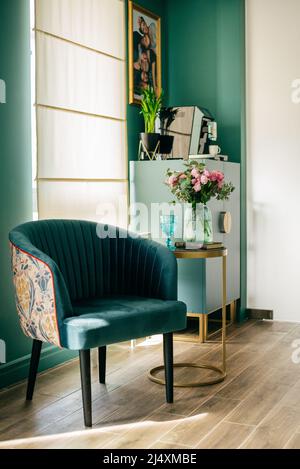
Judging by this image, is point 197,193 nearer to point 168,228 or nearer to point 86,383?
point 168,228

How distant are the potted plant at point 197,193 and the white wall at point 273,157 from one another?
4.64 feet

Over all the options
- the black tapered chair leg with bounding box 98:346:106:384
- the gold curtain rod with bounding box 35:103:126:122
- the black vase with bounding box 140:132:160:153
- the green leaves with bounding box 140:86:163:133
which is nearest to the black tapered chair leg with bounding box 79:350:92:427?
the black tapered chair leg with bounding box 98:346:106:384

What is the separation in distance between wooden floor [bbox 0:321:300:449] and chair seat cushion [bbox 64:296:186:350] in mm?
356

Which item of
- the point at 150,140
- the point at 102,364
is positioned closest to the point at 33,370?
the point at 102,364

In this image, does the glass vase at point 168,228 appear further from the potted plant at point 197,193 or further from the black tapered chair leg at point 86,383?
the black tapered chair leg at point 86,383

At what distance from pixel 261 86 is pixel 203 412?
2.79m

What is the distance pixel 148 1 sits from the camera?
466 centimetres

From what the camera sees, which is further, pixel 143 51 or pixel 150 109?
pixel 143 51

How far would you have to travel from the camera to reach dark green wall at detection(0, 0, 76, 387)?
3191 millimetres

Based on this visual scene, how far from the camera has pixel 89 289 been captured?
3240mm

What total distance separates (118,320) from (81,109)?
160 centimetres

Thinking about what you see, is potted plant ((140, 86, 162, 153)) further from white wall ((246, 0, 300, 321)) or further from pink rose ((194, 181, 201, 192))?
pink rose ((194, 181, 201, 192))

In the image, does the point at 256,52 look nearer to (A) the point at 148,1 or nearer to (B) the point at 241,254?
(A) the point at 148,1
